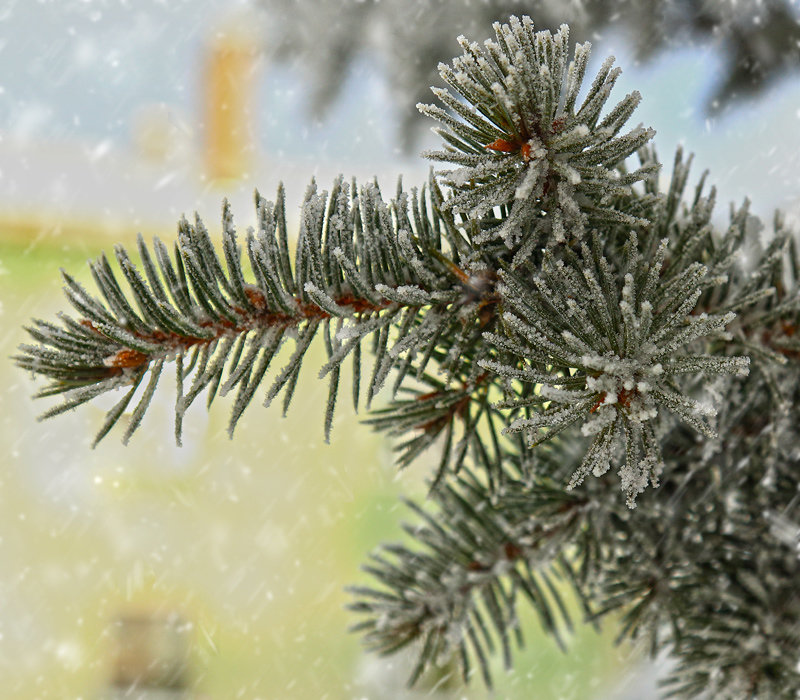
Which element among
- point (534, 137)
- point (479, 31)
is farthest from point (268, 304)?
point (479, 31)

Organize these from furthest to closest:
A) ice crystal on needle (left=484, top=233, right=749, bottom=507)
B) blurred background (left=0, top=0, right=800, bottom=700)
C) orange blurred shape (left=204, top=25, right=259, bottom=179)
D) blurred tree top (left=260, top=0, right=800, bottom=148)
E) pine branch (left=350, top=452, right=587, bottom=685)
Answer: orange blurred shape (left=204, top=25, right=259, bottom=179) < blurred background (left=0, top=0, right=800, bottom=700) < blurred tree top (left=260, top=0, right=800, bottom=148) < pine branch (left=350, top=452, right=587, bottom=685) < ice crystal on needle (left=484, top=233, right=749, bottom=507)

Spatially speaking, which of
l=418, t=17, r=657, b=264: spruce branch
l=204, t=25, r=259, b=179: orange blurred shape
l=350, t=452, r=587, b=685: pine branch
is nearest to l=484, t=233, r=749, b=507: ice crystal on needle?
l=418, t=17, r=657, b=264: spruce branch

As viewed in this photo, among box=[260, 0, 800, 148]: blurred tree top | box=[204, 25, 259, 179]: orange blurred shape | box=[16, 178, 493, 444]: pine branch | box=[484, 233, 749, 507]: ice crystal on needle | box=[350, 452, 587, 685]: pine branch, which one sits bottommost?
box=[350, 452, 587, 685]: pine branch

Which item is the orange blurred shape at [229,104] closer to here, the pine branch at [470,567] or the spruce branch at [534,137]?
the pine branch at [470,567]

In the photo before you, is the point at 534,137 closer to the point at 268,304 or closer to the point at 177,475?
the point at 268,304

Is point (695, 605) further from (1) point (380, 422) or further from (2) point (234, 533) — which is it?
(2) point (234, 533)

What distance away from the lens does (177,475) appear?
1.73 meters

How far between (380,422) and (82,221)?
5.02 feet

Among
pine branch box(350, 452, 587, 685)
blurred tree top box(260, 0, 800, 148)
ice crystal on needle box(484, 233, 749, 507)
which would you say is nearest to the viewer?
ice crystal on needle box(484, 233, 749, 507)

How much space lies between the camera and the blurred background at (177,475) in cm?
162

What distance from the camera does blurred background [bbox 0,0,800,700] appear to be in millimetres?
1622

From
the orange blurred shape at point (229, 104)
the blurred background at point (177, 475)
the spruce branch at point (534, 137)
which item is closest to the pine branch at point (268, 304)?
the spruce branch at point (534, 137)

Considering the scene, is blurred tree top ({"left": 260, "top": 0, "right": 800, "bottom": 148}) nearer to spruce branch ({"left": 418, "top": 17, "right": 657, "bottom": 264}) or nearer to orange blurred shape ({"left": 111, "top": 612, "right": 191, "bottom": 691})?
spruce branch ({"left": 418, "top": 17, "right": 657, "bottom": 264})

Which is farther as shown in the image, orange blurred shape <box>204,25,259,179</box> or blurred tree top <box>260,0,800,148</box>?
orange blurred shape <box>204,25,259,179</box>
